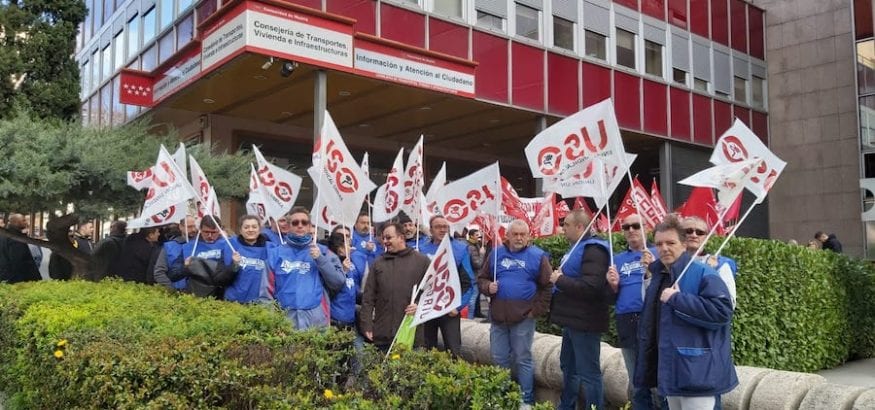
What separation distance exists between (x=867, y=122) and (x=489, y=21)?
1597cm

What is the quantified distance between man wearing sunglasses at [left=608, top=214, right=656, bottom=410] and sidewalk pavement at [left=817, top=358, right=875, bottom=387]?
4.14 metres

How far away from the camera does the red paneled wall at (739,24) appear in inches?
1038

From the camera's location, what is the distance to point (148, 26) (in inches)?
764

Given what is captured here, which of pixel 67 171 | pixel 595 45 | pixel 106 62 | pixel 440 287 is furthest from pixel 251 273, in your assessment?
pixel 106 62

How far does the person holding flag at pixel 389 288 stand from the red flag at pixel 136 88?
13.0 metres

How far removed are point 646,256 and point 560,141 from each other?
155cm

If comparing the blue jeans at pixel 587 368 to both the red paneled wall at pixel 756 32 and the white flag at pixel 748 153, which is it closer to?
the white flag at pixel 748 153

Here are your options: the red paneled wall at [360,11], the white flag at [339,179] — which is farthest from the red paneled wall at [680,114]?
the white flag at [339,179]

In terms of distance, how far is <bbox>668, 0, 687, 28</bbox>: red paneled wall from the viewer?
78.0 ft

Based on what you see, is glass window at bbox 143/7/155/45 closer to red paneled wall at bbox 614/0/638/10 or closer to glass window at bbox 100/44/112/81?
glass window at bbox 100/44/112/81

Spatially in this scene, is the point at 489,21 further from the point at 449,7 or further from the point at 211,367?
the point at 211,367

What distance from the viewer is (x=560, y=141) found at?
689cm

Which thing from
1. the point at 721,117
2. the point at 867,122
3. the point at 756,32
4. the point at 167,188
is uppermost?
the point at 756,32

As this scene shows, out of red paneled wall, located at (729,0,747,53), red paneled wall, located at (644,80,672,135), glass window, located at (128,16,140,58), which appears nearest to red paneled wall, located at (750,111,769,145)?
red paneled wall, located at (729,0,747,53)
